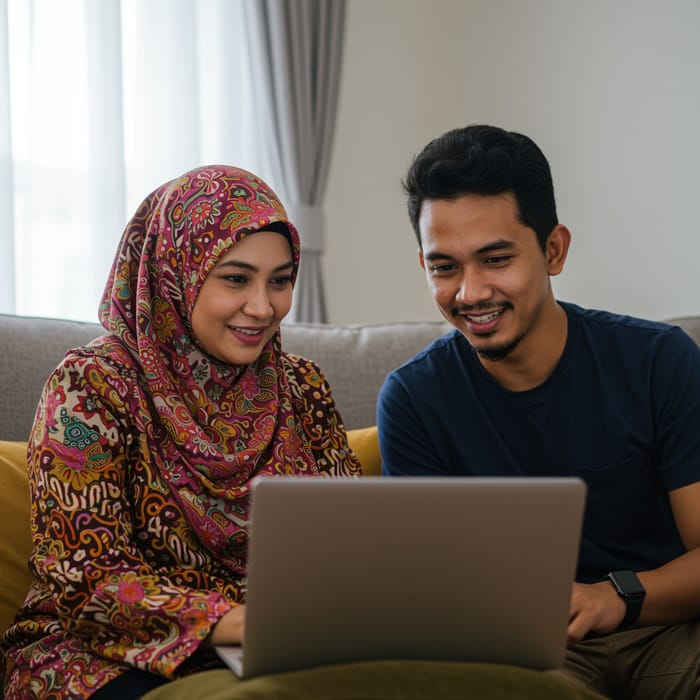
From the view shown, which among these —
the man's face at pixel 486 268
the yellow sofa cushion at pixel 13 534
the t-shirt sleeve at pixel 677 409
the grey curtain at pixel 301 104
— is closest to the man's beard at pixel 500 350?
the man's face at pixel 486 268

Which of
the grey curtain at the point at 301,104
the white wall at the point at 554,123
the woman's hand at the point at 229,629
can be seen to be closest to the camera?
the woman's hand at the point at 229,629

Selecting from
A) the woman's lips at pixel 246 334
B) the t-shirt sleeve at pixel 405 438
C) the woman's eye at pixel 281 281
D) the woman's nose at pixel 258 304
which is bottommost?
the t-shirt sleeve at pixel 405 438

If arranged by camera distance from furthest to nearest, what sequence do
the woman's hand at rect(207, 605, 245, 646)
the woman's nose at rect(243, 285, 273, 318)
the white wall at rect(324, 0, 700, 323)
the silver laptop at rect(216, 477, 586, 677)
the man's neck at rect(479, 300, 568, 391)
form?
1. the white wall at rect(324, 0, 700, 323)
2. the man's neck at rect(479, 300, 568, 391)
3. the woman's nose at rect(243, 285, 273, 318)
4. the woman's hand at rect(207, 605, 245, 646)
5. the silver laptop at rect(216, 477, 586, 677)

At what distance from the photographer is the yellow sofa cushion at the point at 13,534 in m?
1.51

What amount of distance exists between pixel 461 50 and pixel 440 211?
222 centimetres

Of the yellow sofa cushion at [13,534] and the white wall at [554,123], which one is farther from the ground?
the white wall at [554,123]

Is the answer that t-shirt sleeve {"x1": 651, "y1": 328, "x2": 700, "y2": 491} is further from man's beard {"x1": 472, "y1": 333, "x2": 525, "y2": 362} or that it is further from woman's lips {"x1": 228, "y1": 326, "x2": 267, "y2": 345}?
woman's lips {"x1": 228, "y1": 326, "x2": 267, "y2": 345}

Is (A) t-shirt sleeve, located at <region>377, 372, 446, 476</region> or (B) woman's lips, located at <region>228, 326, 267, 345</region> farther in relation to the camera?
(A) t-shirt sleeve, located at <region>377, 372, 446, 476</region>

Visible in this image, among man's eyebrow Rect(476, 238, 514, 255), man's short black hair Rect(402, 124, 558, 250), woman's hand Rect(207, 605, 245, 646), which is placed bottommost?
woman's hand Rect(207, 605, 245, 646)

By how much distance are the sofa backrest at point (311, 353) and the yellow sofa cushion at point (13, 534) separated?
0.17 meters

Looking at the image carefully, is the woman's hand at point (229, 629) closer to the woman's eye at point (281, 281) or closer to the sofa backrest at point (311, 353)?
the woman's eye at point (281, 281)

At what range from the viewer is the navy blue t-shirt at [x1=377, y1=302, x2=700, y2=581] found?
1.58 meters

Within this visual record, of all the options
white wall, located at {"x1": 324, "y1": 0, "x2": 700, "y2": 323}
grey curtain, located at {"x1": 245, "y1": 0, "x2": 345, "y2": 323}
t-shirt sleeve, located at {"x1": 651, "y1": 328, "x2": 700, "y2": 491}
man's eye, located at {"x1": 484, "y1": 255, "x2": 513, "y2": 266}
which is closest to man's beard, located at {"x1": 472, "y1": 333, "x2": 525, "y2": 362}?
man's eye, located at {"x1": 484, "y1": 255, "x2": 513, "y2": 266}

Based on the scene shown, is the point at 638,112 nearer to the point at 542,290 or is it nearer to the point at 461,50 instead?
the point at 461,50
